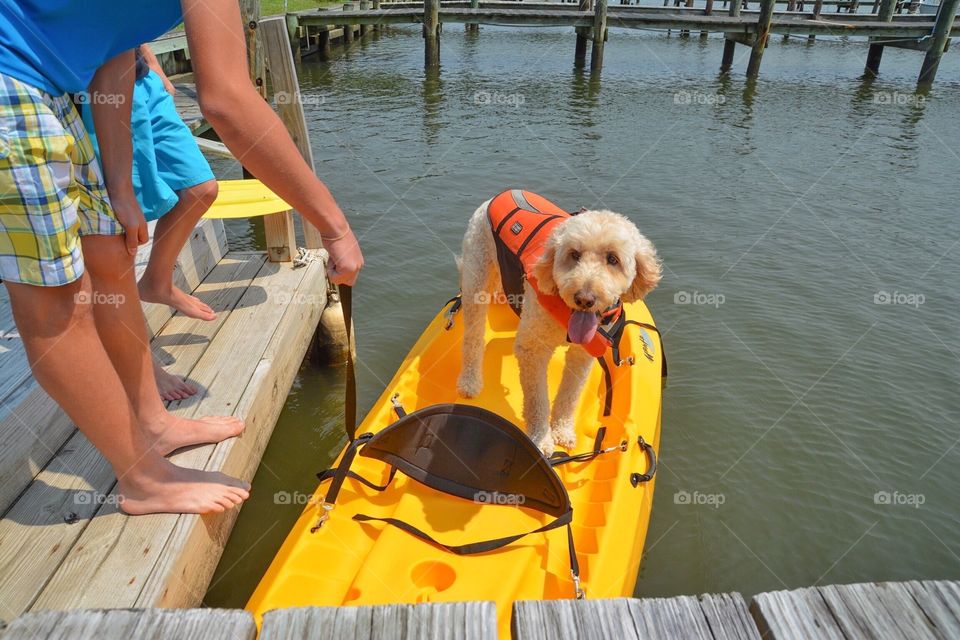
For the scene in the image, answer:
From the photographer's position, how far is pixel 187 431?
2725 mm

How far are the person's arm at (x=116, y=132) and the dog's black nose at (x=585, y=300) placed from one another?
6.76ft

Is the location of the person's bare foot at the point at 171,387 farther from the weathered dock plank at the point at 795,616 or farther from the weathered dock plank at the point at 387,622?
the weathered dock plank at the point at 795,616

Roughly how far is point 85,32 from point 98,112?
1.35 feet

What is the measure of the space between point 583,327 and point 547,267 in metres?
0.41

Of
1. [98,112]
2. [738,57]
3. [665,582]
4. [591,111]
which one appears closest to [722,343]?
[665,582]

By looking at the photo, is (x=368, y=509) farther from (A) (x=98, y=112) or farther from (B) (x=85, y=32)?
(B) (x=85, y=32)

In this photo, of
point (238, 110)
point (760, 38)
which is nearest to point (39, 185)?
point (238, 110)

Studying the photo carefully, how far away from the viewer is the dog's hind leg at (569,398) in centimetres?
378

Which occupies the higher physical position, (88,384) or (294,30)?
(294,30)

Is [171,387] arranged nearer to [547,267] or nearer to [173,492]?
[173,492]

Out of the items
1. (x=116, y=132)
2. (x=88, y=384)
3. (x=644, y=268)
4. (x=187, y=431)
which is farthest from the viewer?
(x=644, y=268)

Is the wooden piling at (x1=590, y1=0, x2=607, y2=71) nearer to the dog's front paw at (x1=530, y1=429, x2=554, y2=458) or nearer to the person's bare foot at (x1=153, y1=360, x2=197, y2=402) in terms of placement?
the dog's front paw at (x1=530, y1=429, x2=554, y2=458)

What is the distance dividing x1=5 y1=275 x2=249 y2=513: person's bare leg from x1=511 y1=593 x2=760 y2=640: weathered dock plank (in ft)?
5.28

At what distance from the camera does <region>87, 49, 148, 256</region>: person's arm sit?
6.68 feet
